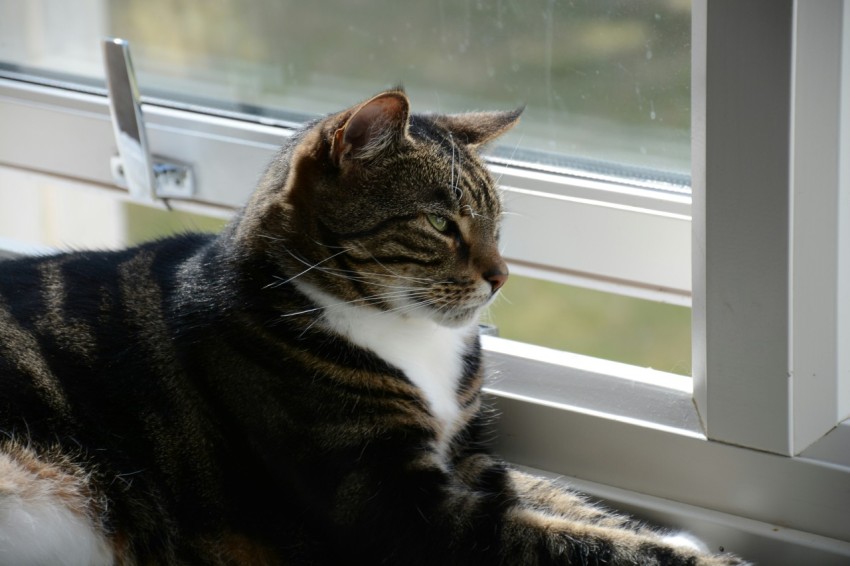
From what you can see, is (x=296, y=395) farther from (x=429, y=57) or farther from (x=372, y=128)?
(x=429, y=57)

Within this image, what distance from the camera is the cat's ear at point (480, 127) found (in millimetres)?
1237

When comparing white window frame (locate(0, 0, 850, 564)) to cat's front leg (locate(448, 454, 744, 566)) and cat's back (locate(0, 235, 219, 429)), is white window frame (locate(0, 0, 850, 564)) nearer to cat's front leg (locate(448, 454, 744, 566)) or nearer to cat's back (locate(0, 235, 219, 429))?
cat's front leg (locate(448, 454, 744, 566))

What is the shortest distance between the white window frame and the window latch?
0.60m

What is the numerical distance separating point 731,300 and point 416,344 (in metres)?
0.38

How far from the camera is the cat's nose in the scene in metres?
1.18

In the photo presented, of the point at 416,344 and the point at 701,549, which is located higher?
the point at 416,344

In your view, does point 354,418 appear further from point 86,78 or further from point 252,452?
point 86,78

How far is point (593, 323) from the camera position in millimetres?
1998

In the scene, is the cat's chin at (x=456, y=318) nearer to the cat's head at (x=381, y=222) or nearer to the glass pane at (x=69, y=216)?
the cat's head at (x=381, y=222)

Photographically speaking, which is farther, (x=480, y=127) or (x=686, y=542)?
(x=480, y=127)

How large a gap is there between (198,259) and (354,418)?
1.02 ft

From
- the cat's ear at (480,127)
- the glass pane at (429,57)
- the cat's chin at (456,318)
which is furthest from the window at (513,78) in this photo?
the cat's chin at (456,318)

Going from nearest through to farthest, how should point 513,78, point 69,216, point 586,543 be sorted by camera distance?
point 586,543, point 513,78, point 69,216

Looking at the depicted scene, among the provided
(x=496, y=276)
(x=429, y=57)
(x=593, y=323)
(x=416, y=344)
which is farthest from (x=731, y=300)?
(x=593, y=323)
